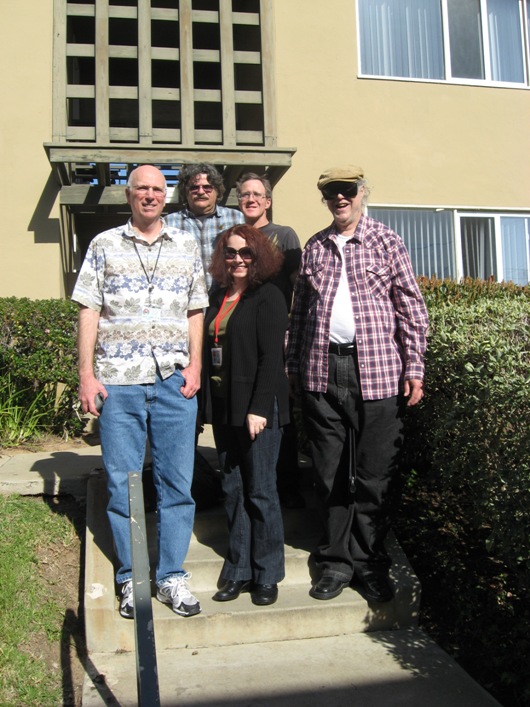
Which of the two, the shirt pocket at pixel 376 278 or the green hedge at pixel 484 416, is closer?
the green hedge at pixel 484 416

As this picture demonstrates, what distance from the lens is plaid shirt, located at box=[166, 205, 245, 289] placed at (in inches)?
155

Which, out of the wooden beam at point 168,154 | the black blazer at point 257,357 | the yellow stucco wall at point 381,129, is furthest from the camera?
the yellow stucco wall at point 381,129

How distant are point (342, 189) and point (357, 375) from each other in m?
0.92

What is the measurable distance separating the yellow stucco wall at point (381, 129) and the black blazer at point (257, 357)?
4.73 m

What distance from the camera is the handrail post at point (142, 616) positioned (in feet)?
6.64

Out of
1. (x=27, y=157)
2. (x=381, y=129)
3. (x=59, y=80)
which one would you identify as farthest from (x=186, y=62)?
(x=381, y=129)

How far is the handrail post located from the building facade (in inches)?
216

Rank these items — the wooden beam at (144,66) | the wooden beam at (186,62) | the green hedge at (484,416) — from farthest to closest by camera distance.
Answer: the wooden beam at (186,62) < the wooden beam at (144,66) < the green hedge at (484,416)

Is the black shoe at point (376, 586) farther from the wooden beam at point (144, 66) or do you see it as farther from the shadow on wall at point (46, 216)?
the wooden beam at point (144, 66)

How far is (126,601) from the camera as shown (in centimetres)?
332

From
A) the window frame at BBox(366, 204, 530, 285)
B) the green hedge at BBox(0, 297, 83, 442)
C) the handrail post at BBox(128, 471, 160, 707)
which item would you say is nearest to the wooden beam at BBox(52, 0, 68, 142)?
the green hedge at BBox(0, 297, 83, 442)

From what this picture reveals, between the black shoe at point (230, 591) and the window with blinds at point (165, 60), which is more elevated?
the window with blinds at point (165, 60)

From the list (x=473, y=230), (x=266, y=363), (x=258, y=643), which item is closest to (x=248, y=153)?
(x=473, y=230)

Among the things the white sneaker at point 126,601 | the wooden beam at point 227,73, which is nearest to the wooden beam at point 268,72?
the wooden beam at point 227,73
